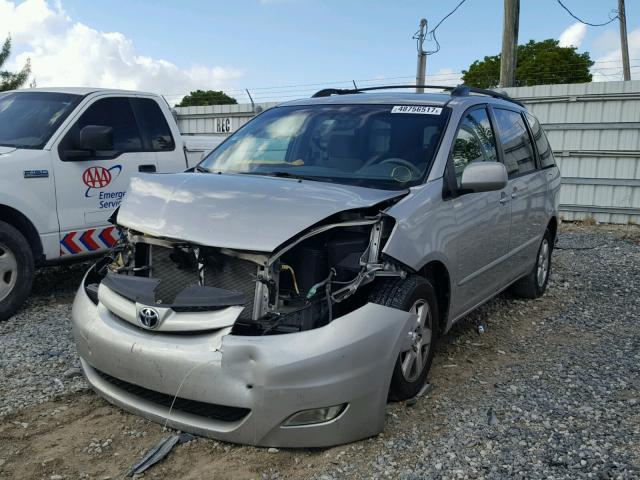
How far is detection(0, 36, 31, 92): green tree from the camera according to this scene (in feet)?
74.3

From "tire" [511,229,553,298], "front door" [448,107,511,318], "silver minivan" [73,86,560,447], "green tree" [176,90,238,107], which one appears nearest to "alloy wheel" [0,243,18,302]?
"silver minivan" [73,86,560,447]

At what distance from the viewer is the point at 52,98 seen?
227 inches

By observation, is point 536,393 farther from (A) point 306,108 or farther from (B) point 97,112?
(B) point 97,112

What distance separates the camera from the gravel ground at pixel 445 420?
2.89 metres

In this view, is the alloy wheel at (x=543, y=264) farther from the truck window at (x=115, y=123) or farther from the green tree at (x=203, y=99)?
the green tree at (x=203, y=99)

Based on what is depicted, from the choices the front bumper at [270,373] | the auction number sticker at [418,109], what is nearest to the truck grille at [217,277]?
the front bumper at [270,373]

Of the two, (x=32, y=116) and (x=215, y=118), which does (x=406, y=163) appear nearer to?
(x=32, y=116)

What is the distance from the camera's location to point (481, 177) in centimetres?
383

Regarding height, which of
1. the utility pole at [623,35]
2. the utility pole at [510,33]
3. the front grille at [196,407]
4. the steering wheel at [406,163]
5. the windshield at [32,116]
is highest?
the utility pole at [623,35]

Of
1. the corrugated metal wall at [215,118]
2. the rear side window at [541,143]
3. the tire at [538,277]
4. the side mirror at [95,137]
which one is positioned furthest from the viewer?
the corrugated metal wall at [215,118]

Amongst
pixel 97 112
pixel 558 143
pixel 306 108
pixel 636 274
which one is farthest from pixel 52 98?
pixel 558 143

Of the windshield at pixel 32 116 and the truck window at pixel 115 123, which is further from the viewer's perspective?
the truck window at pixel 115 123

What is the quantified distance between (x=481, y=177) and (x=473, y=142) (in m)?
0.71

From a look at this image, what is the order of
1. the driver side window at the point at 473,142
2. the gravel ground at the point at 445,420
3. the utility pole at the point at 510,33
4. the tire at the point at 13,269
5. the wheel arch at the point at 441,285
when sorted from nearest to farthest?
1. the gravel ground at the point at 445,420
2. the wheel arch at the point at 441,285
3. the driver side window at the point at 473,142
4. the tire at the point at 13,269
5. the utility pole at the point at 510,33
